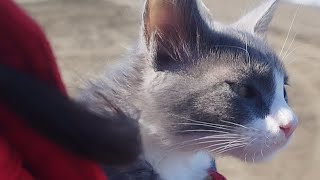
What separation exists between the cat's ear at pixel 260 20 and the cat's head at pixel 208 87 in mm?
97

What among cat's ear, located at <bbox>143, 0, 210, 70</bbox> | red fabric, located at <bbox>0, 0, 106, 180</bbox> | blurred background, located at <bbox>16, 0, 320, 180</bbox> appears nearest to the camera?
red fabric, located at <bbox>0, 0, 106, 180</bbox>

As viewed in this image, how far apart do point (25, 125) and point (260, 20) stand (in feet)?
Result: 1.50

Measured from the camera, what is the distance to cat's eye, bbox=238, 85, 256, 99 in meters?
0.77

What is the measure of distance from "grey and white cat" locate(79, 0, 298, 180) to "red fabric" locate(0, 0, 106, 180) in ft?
0.67

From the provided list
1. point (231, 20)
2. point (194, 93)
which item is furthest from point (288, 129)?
point (231, 20)

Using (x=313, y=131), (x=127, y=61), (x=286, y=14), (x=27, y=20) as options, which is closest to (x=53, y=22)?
(x=286, y=14)

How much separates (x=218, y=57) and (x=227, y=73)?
2cm

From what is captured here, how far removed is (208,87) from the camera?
2.52 feet

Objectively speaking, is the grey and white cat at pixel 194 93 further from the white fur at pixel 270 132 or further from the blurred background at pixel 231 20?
the blurred background at pixel 231 20

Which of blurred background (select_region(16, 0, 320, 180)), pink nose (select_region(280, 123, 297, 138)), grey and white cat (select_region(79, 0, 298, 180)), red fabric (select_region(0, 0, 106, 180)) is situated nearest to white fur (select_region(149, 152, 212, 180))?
grey and white cat (select_region(79, 0, 298, 180))

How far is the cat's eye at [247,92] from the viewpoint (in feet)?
2.51

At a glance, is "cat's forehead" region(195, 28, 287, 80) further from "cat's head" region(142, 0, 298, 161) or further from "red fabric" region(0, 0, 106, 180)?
"red fabric" region(0, 0, 106, 180)

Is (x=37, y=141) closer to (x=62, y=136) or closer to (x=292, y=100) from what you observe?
(x=62, y=136)

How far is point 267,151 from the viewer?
0.78 metres
